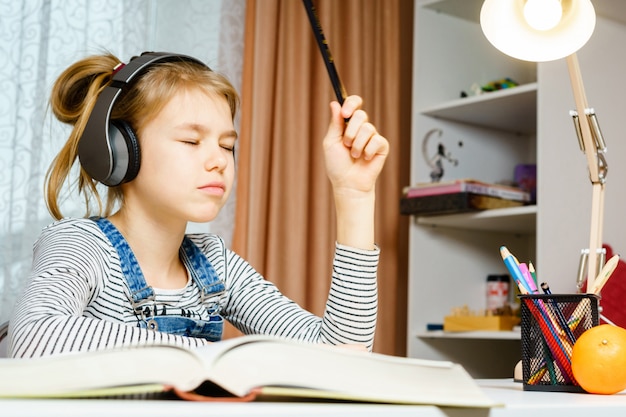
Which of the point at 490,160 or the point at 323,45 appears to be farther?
the point at 490,160

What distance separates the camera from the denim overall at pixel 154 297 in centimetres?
102

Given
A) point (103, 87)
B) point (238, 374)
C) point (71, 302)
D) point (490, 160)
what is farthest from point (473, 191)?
point (238, 374)

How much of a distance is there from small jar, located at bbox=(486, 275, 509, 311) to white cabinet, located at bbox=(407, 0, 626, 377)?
6 cm

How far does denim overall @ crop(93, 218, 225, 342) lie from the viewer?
1017 mm

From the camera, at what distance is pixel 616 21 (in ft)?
6.60

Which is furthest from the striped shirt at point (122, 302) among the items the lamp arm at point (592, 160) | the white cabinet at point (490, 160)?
the white cabinet at point (490, 160)

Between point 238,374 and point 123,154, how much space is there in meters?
0.70

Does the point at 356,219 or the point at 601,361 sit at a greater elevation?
the point at 356,219

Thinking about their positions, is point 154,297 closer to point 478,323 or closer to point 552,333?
point 552,333

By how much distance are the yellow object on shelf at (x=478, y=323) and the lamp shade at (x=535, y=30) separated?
1.30 metres

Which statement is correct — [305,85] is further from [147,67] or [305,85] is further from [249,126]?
[147,67]

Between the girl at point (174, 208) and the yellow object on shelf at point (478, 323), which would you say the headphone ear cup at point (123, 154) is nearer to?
the girl at point (174, 208)

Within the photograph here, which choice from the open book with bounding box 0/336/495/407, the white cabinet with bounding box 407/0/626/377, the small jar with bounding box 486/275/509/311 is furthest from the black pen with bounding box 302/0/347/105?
the small jar with bounding box 486/275/509/311

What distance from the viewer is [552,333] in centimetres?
74
